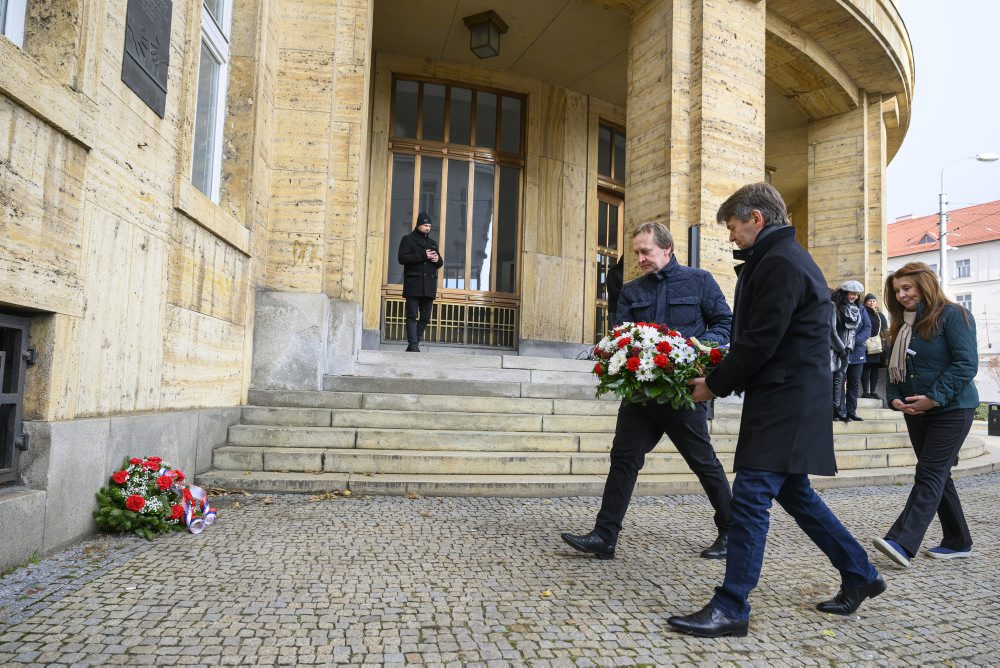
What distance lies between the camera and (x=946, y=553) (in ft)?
13.7

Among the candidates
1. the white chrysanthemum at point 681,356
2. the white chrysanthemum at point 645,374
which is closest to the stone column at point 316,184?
the white chrysanthemum at point 645,374

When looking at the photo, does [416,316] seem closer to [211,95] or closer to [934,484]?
[211,95]

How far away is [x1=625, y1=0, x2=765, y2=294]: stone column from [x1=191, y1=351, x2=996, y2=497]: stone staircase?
2.40m

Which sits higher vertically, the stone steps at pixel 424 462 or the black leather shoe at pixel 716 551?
the stone steps at pixel 424 462

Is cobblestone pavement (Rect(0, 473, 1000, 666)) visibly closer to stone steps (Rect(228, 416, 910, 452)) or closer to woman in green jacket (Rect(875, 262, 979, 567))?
woman in green jacket (Rect(875, 262, 979, 567))

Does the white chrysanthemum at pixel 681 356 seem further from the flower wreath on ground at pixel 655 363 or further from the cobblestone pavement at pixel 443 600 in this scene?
the cobblestone pavement at pixel 443 600

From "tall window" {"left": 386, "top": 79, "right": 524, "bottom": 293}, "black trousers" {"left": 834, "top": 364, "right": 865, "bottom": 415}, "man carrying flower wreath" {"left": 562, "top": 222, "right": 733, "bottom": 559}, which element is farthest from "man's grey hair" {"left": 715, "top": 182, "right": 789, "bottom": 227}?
"tall window" {"left": 386, "top": 79, "right": 524, "bottom": 293}

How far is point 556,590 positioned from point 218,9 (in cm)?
606

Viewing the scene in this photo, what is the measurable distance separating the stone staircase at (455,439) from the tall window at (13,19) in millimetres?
3113

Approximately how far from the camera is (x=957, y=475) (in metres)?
7.78

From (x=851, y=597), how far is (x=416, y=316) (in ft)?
23.5

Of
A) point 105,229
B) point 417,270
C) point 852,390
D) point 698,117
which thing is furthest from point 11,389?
point 852,390

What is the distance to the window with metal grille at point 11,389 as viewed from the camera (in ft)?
11.1

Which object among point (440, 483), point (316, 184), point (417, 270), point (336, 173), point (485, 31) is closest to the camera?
point (440, 483)
